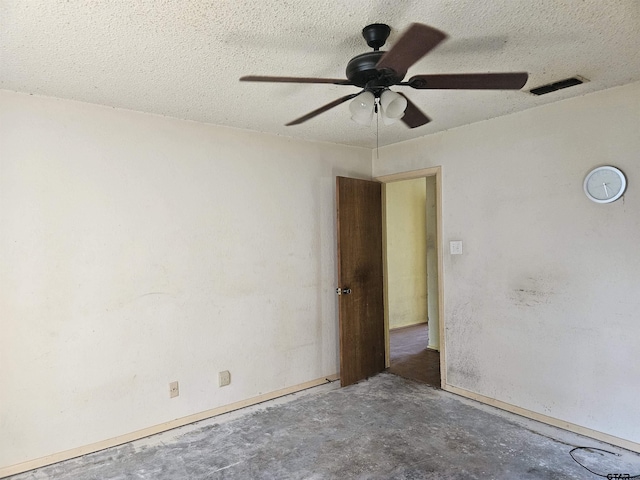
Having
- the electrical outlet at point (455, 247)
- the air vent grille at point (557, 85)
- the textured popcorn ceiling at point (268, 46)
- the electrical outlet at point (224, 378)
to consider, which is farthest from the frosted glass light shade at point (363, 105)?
the electrical outlet at point (224, 378)

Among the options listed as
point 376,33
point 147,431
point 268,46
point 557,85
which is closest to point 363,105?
point 376,33

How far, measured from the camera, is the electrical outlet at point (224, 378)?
3249 mm

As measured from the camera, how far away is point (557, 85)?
258cm

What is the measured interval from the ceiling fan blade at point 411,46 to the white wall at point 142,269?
2.05 meters

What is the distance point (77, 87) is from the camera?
2443 millimetres

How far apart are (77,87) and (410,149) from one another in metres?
2.83

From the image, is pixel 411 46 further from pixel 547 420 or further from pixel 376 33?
pixel 547 420

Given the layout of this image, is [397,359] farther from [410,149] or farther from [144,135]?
[144,135]

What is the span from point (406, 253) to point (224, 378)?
156 inches

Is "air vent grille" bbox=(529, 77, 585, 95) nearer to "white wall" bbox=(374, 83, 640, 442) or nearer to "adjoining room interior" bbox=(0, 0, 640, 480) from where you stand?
"adjoining room interior" bbox=(0, 0, 640, 480)

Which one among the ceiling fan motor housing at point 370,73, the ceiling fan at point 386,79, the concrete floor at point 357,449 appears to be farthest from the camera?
the concrete floor at point 357,449

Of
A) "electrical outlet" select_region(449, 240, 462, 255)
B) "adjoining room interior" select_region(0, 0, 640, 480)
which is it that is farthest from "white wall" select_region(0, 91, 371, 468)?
"electrical outlet" select_region(449, 240, 462, 255)

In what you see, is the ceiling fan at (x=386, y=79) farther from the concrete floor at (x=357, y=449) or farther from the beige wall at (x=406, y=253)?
the beige wall at (x=406, y=253)

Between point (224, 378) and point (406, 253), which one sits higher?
point (406, 253)
